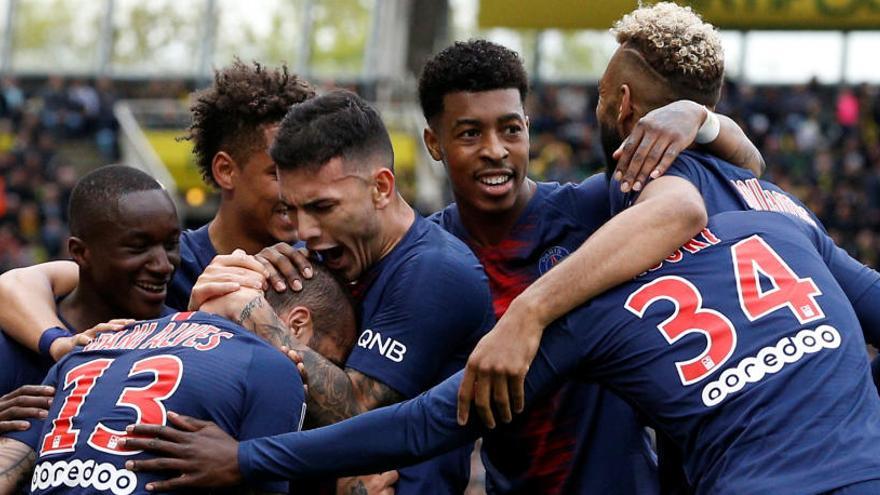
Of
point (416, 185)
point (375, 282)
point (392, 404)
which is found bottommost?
point (416, 185)

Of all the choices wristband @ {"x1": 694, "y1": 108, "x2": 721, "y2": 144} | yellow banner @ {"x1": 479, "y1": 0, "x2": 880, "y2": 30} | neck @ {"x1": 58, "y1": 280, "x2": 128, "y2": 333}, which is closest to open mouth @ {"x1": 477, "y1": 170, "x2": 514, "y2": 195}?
wristband @ {"x1": 694, "y1": 108, "x2": 721, "y2": 144}

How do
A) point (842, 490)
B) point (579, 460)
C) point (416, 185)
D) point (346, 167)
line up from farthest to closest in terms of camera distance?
point (416, 185) → point (579, 460) → point (346, 167) → point (842, 490)

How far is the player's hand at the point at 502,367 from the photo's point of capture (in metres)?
4.24

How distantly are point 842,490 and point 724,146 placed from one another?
1498 mm

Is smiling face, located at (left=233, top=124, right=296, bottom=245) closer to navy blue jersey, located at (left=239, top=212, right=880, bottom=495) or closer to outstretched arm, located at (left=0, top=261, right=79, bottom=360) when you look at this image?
outstretched arm, located at (left=0, top=261, right=79, bottom=360)

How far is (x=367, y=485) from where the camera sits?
4.90 m

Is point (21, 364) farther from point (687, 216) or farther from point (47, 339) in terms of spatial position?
point (687, 216)

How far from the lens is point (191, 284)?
5949 millimetres

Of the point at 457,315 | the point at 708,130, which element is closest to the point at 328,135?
the point at 457,315

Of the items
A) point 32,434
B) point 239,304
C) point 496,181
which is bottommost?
point 32,434

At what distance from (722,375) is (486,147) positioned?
1856 mm

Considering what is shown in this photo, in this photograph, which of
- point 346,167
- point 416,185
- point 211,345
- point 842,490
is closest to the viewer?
point 842,490

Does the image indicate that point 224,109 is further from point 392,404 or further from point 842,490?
point 842,490

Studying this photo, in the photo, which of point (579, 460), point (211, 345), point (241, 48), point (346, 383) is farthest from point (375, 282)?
point (241, 48)
